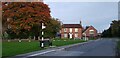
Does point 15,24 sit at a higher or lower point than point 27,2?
lower

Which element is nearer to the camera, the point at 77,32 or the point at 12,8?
the point at 12,8

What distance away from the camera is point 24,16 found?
69.1 metres

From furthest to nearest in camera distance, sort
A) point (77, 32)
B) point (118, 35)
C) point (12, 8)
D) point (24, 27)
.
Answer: point (77, 32), point (12, 8), point (24, 27), point (118, 35)

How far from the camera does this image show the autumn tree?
→ 6833cm

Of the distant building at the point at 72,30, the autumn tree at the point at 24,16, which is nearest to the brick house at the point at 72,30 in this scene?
the distant building at the point at 72,30

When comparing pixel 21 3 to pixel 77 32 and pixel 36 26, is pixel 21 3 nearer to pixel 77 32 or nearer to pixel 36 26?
pixel 36 26

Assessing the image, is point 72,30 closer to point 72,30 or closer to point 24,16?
point 72,30

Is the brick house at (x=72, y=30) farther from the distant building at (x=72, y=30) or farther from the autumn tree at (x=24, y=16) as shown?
the autumn tree at (x=24, y=16)

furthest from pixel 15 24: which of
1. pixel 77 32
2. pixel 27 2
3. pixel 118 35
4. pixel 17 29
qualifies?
pixel 77 32

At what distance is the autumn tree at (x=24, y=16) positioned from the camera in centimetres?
6833

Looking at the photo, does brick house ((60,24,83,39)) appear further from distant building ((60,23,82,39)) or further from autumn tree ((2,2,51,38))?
autumn tree ((2,2,51,38))

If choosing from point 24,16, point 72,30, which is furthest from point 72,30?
point 24,16

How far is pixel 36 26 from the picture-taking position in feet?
233

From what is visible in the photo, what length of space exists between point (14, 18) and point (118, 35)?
2503 inches
